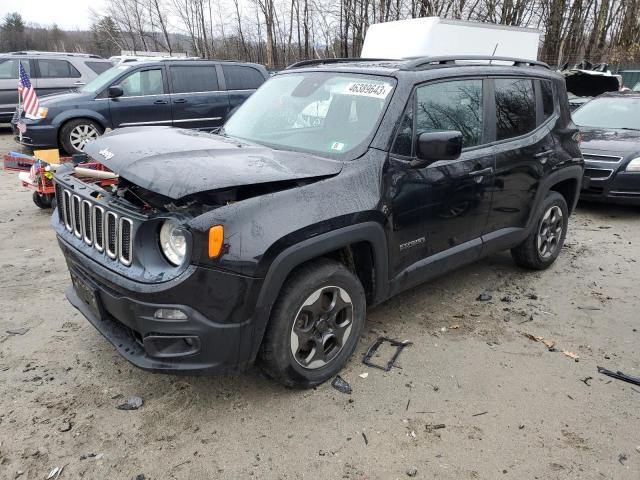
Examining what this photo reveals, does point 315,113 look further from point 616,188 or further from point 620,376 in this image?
point 616,188

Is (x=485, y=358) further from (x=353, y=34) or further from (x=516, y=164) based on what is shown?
(x=353, y=34)

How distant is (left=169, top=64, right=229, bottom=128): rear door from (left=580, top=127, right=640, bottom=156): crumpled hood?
252 inches

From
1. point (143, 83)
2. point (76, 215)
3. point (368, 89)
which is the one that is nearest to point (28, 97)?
point (143, 83)

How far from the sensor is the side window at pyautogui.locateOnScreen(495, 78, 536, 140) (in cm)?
395

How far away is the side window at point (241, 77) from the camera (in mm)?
10336

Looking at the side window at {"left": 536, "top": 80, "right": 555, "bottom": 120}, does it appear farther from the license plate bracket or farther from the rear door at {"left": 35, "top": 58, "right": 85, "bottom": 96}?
the rear door at {"left": 35, "top": 58, "right": 85, "bottom": 96}

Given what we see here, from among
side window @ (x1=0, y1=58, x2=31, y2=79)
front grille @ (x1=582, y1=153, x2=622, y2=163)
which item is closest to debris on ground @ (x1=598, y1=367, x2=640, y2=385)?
front grille @ (x1=582, y1=153, x2=622, y2=163)

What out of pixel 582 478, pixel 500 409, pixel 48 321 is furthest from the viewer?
pixel 48 321

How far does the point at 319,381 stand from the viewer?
300 centimetres

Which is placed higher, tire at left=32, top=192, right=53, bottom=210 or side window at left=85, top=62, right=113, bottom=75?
side window at left=85, top=62, right=113, bottom=75

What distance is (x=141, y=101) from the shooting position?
9602mm

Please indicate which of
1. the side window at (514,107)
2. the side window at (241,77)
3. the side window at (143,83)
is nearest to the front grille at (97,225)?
Result: the side window at (514,107)

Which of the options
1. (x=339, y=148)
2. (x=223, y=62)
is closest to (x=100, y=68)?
(x=223, y=62)

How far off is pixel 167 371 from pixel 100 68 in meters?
12.8
